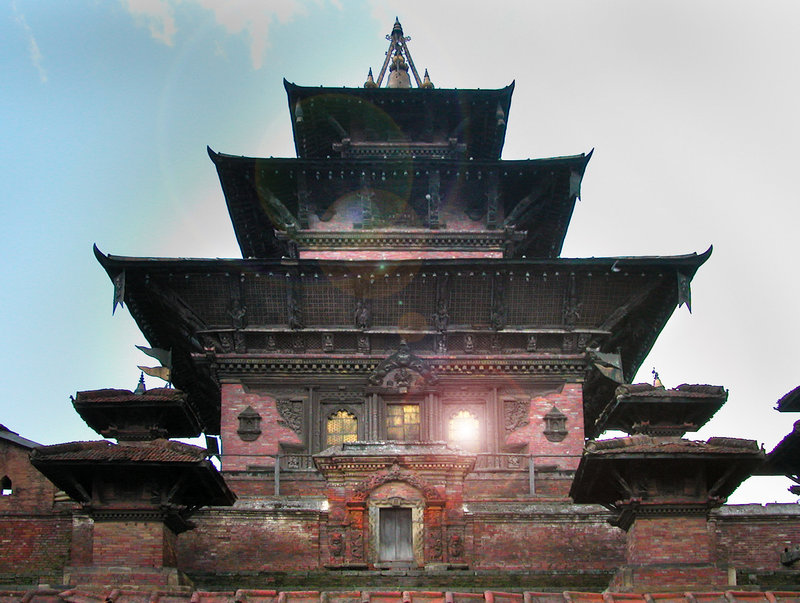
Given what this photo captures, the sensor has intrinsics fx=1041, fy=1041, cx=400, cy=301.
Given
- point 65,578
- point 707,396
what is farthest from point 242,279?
point 707,396

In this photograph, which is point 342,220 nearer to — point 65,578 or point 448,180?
point 448,180

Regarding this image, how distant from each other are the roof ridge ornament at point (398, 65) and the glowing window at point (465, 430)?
12.8 m

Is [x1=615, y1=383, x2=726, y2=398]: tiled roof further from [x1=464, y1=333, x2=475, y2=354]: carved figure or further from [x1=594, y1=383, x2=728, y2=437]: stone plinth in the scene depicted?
[x1=464, y1=333, x2=475, y2=354]: carved figure

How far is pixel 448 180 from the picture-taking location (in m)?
27.6

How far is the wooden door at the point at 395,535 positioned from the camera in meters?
17.5

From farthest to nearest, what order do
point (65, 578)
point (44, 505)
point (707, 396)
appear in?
point (44, 505)
point (707, 396)
point (65, 578)

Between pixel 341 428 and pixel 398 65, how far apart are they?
15513mm

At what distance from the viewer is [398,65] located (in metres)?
34.4

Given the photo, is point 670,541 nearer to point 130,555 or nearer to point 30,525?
point 130,555

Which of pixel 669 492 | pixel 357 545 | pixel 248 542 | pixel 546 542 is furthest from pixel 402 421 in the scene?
pixel 669 492

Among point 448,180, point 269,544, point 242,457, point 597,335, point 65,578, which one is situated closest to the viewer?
point 65,578

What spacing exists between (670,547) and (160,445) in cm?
770

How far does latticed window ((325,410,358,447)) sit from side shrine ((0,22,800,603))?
0.07m

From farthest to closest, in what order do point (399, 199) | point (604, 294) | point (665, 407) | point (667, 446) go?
point (399, 199) < point (604, 294) < point (665, 407) < point (667, 446)
